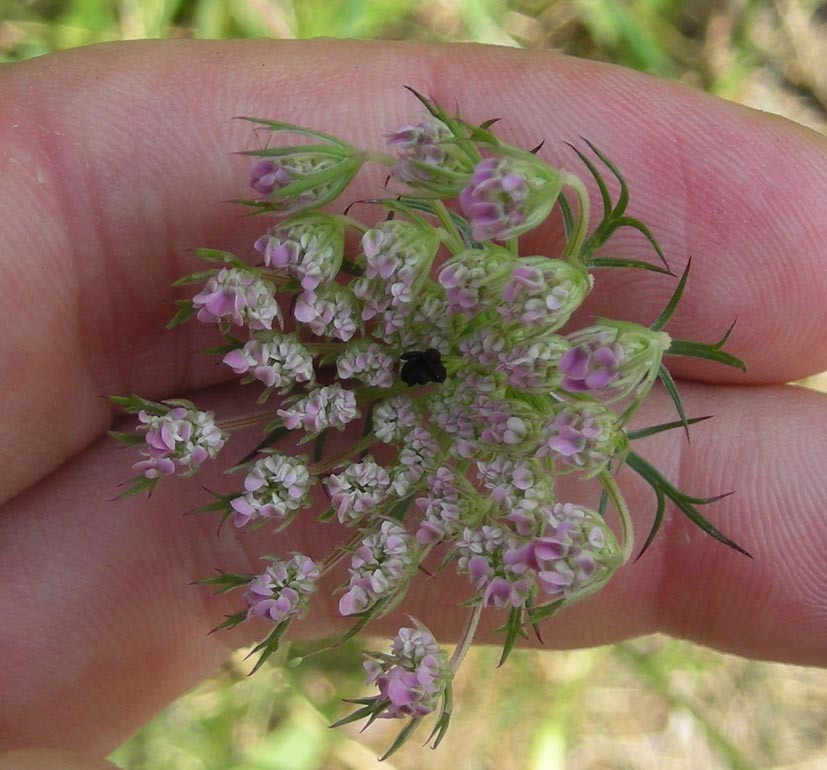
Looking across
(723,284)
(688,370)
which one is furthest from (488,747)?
(723,284)

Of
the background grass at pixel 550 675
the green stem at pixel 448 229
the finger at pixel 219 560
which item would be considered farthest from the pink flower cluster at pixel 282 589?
the background grass at pixel 550 675

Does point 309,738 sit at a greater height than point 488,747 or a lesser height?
greater

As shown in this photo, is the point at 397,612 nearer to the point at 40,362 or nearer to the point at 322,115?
the point at 40,362

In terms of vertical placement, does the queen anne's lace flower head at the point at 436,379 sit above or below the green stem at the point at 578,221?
below

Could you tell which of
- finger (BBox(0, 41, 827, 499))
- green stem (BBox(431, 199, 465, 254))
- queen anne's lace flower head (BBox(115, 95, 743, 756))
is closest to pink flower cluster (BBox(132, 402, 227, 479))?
queen anne's lace flower head (BBox(115, 95, 743, 756))

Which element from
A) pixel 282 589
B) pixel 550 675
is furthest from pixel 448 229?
pixel 550 675

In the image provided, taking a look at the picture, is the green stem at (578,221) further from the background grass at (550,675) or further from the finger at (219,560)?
the background grass at (550,675)
